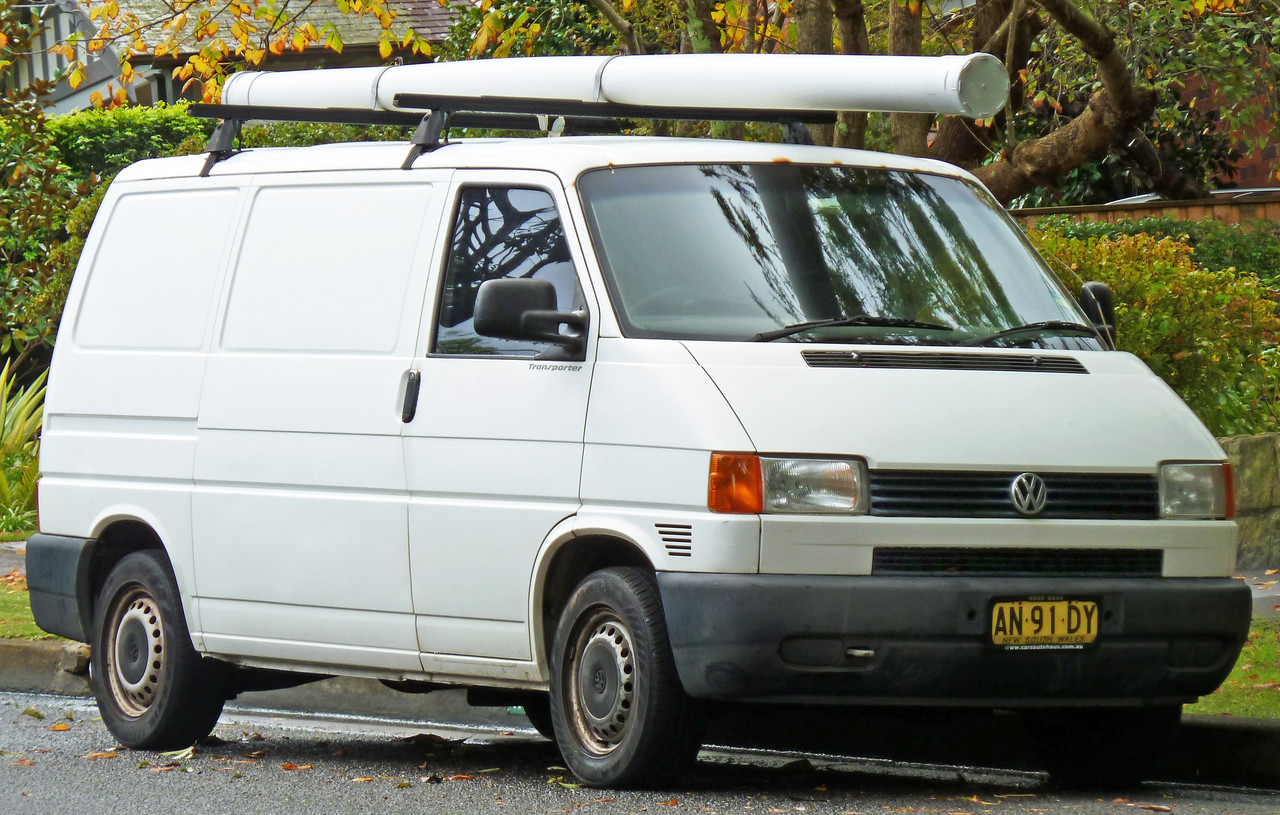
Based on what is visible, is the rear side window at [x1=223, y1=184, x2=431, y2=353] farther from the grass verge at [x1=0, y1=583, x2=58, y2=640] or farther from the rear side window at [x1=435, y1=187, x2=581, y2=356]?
the grass verge at [x1=0, y1=583, x2=58, y2=640]

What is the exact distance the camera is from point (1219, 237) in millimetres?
16453

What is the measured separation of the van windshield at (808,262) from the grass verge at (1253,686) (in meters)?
1.54

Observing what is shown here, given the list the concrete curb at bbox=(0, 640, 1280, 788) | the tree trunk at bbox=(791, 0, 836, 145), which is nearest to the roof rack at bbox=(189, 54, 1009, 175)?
the concrete curb at bbox=(0, 640, 1280, 788)

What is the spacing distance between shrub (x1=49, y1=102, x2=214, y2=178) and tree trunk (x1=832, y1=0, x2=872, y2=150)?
16.3 m

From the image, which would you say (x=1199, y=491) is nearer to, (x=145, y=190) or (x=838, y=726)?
(x=838, y=726)

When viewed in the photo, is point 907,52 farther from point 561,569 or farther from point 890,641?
point 890,641

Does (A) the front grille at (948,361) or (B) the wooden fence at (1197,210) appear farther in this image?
(B) the wooden fence at (1197,210)

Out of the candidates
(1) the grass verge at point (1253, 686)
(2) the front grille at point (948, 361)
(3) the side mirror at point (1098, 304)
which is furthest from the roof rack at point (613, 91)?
(1) the grass verge at point (1253, 686)

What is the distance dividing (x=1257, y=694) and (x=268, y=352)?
13.2 ft

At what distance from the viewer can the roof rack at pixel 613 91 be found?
6844 mm

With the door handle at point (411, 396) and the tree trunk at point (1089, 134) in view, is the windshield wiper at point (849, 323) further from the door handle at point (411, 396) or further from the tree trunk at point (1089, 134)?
the tree trunk at point (1089, 134)

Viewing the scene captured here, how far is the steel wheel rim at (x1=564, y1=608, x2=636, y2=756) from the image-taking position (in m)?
6.38

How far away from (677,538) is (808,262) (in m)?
1.17

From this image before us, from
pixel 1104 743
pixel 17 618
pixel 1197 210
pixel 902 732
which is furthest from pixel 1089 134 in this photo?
pixel 17 618
